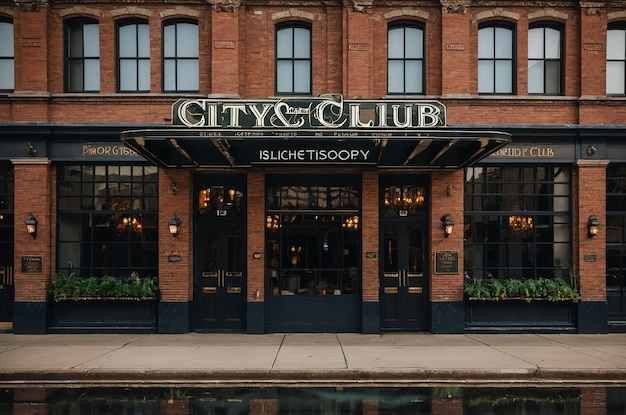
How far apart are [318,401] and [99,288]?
24.6ft

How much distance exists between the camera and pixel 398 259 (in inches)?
571

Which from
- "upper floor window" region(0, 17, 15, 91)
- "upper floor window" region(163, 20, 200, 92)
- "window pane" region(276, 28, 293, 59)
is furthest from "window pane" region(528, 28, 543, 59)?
"upper floor window" region(0, 17, 15, 91)

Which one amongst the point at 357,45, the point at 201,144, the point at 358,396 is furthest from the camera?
the point at 357,45

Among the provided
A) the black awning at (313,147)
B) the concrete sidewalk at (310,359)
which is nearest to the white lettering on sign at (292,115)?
the black awning at (313,147)

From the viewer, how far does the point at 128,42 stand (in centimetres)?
1451

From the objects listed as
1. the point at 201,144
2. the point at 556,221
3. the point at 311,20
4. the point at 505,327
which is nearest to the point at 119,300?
the point at 201,144

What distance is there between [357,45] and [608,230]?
8.08 meters

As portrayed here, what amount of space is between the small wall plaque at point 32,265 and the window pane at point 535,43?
13415 millimetres

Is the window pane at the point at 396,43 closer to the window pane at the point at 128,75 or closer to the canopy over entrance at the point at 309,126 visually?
the canopy over entrance at the point at 309,126

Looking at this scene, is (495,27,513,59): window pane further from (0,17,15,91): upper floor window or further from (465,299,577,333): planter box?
(0,17,15,91): upper floor window

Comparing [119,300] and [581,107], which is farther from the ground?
[581,107]

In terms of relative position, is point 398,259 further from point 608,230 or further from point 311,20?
point 311,20

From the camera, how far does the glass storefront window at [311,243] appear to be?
47.2 ft

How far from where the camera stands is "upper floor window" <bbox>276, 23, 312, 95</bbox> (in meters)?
14.6
